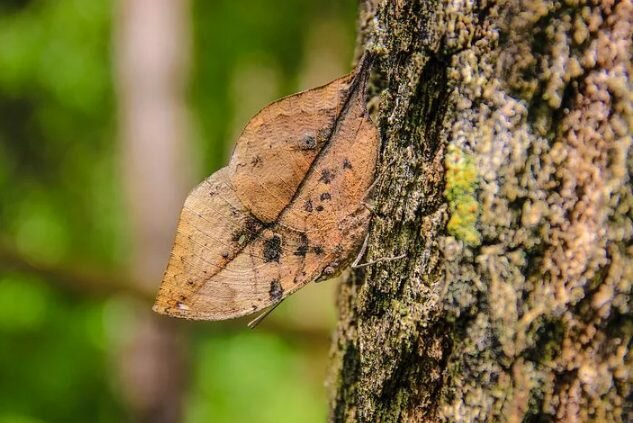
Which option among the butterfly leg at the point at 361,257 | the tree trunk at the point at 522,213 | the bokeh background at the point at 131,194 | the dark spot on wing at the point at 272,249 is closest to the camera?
the tree trunk at the point at 522,213

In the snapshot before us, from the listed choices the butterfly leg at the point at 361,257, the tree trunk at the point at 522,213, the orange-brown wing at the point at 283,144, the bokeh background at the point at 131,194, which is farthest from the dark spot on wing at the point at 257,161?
the bokeh background at the point at 131,194

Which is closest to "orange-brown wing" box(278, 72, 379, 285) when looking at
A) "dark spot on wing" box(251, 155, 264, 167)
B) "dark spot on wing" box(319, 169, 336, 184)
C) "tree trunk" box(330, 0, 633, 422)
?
"dark spot on wing" box(319, 169, 336, 184)

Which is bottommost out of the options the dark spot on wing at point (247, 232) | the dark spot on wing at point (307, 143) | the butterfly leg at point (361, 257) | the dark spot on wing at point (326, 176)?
the butterfly leg at point (361, 257)

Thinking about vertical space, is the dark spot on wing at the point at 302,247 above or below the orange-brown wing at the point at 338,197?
below

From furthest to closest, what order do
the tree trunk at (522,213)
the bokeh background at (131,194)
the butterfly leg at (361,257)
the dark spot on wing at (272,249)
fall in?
the bokeh background at (131,194)
the dark spot on wing at (272,249)
the butterfly leg at (361,257)
the tree trunk at (522,213)

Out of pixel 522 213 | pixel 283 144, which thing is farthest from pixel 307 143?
pixel 522 213

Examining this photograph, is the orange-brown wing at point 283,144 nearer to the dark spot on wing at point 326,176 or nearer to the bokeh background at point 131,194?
the dark spot on wing at point 326,176

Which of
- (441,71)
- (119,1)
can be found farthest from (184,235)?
(119,1)

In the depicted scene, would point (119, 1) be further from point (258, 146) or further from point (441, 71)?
point (441, 71)
